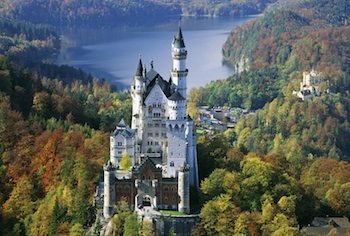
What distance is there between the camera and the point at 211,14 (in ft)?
550

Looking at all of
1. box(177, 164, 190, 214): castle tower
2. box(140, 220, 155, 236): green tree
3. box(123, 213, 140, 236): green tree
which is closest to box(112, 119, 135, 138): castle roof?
box(177, 164, 190, 214): castle tower

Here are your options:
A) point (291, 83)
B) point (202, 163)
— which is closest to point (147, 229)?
point (202, 163)

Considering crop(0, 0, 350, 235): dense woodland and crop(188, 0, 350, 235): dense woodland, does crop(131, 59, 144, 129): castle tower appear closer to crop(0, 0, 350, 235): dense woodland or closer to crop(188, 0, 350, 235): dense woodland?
crop(0, 0, 350, 235): dense woodland

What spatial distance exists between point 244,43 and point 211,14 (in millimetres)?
64432

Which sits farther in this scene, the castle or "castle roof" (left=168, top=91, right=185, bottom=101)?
"castle roof" (left=168, top=91, right=185, bottom=101)

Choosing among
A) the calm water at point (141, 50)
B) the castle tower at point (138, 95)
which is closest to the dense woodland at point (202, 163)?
the castle tower at point (138, 95)

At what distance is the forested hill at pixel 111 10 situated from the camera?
467 feet

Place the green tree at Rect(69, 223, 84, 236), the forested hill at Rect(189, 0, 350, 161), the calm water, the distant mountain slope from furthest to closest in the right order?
the distant mountain slope < the calm water < the forested hill at Rect(189, 0, 350, 161) < the green tree at Rect(69, 223, 84, 236)

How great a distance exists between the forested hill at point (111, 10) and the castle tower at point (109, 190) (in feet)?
330

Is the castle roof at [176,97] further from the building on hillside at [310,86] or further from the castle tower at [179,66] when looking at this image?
the building on hillside at [310,86]

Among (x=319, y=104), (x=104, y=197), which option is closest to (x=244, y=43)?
(x=319, y=104)

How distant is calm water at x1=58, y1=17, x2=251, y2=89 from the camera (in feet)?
276

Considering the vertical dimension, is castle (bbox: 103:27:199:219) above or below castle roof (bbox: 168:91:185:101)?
below

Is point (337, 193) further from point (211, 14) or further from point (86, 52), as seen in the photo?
point (211, 14)
